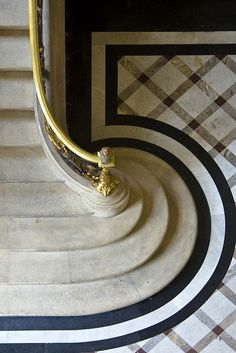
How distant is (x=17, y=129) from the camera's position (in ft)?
9.89

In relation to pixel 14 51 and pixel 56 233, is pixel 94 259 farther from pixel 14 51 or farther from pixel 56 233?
pixel 14 51

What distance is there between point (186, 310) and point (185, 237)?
49 centimetres

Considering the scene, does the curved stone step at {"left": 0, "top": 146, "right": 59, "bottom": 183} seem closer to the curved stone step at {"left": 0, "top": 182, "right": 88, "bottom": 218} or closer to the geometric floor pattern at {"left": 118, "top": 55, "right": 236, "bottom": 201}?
the curved stone step at {"left": 0, "top": 182, "right": 88, "bottom": 218}

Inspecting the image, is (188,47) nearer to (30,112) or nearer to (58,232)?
(30,112)

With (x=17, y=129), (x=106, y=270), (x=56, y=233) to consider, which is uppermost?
(x=17, y=129)

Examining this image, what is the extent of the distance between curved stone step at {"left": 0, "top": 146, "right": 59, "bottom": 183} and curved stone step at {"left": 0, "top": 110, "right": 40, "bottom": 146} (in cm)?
4

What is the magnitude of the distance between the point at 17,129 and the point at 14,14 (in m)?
0.67

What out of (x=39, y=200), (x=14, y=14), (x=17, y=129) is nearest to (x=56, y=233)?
(x=39, y=200)

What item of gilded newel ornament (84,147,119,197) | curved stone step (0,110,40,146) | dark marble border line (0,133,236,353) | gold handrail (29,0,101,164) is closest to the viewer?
gold handrail (29,0,101,164)

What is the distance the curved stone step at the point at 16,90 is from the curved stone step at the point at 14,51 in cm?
6

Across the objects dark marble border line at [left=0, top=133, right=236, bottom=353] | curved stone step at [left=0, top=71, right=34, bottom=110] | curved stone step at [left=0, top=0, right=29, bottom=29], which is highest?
curved stone step at [left=0, top=0, right=29, bottom=29]

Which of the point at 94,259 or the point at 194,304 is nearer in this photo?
the point at 94,259

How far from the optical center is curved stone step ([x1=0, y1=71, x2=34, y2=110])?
2.97 meters

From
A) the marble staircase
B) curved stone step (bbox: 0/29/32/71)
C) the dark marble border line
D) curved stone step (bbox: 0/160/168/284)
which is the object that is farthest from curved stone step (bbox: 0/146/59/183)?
the dark marble border line
